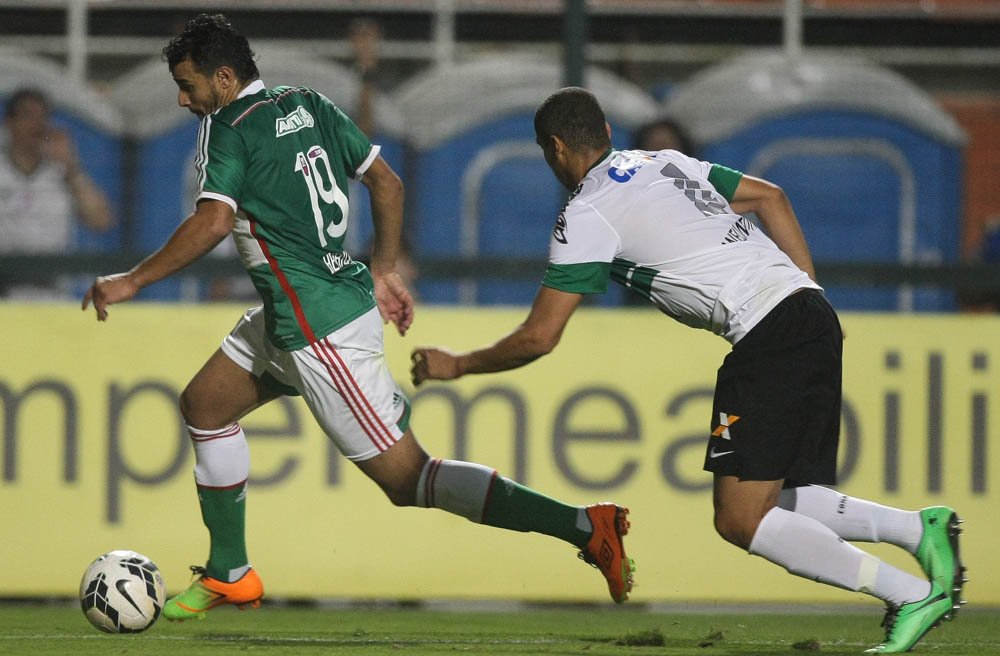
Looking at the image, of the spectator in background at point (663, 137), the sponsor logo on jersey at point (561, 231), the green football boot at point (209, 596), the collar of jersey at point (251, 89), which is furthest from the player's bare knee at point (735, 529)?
the spectator in background at point (663, 137)

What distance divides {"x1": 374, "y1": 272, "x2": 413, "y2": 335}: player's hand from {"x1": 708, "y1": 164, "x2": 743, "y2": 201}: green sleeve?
1165 millimetres

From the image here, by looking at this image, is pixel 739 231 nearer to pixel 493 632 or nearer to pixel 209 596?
pixel 493 632

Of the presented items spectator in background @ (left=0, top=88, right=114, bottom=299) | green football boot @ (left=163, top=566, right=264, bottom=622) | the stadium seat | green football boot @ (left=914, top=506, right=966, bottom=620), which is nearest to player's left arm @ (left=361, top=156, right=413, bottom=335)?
green football boot @ (left=163, top=566, right=264, bottom=622)

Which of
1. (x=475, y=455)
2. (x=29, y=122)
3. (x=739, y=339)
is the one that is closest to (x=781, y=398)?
(x=739, y=339)

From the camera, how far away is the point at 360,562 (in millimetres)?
7098

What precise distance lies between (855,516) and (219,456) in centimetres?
223

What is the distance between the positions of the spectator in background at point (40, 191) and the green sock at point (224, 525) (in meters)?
2.67

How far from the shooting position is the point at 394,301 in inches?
218

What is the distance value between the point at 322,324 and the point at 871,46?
16.4ft

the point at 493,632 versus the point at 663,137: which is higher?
the point at 663,137

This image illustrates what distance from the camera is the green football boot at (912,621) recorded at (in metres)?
4.71

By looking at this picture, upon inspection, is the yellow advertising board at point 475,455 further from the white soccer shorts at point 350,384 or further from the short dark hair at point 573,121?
the short dark hair at point 573,121

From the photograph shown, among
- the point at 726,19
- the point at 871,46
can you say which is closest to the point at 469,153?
the point at 726,19

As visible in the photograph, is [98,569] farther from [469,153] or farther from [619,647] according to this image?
[469,153]
